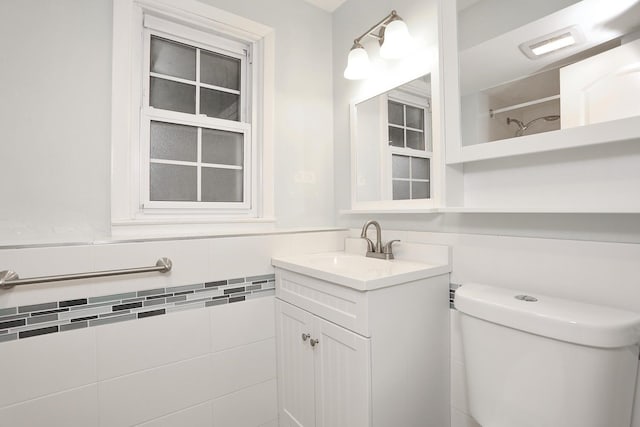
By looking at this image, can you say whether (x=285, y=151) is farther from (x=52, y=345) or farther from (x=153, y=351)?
(x=52, y=345)

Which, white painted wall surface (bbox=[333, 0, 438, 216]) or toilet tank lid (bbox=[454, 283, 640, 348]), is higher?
white painted wall surface (bbox=[333, 0, 438, 216])

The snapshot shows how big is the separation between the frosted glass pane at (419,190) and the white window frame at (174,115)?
0.70 meters

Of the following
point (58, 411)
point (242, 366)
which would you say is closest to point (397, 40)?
point (242, 366)

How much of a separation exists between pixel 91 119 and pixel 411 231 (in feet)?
4.54

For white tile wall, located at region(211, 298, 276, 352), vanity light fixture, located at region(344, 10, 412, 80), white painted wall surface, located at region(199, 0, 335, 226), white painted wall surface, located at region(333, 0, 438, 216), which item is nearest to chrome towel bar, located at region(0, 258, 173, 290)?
white tile wall, located at region(211, 298, 276, 352)

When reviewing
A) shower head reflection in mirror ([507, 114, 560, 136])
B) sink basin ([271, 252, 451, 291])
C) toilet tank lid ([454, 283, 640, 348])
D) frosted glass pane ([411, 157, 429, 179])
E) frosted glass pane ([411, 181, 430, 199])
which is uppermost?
shower head reflection in mirror ([507, 114, 560, 136])

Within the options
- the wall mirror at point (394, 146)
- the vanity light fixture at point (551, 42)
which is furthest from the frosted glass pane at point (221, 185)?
the vanity light fixture at point (551, 42)

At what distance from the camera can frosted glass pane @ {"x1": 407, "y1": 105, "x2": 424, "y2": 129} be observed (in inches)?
53.2

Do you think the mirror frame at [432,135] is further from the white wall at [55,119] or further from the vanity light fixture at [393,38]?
the white wall at [55,119]

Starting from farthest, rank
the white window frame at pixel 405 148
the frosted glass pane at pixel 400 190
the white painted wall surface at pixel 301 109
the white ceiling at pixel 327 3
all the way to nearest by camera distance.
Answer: the white ceiling at pixel 327 3
the white painted wall surface at pixel 301 109
the frosted glass pane at pixel 400 190
the white window frame at pixel 405 148

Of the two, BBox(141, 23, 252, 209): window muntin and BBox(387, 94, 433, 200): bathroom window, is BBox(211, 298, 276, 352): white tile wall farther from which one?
BBox(387, 94, 433, 200): bathroom window

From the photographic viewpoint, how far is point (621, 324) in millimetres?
725

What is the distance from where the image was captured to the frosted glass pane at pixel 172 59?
1.37 m

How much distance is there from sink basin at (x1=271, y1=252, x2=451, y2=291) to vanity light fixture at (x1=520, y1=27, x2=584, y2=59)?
0.79 m
